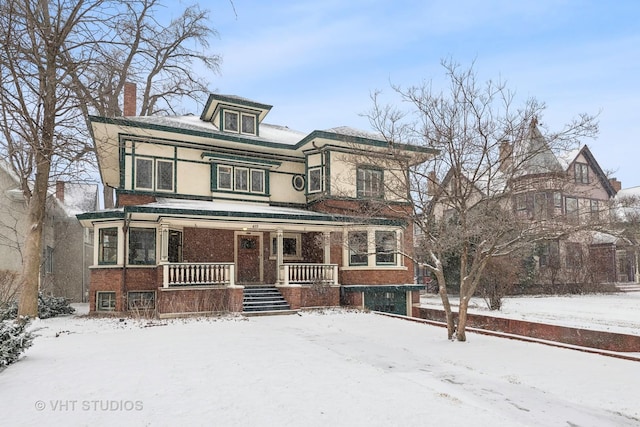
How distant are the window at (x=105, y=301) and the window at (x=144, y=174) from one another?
4.17m

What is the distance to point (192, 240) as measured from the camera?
716 inches

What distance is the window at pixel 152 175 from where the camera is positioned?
17.4m

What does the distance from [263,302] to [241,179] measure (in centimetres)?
570

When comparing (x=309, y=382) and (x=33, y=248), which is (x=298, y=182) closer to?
(x=33, y=248)

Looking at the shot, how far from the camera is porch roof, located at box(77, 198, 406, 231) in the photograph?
15141mm

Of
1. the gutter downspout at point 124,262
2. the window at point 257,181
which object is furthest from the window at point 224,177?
the gutter downspout at point 124,262

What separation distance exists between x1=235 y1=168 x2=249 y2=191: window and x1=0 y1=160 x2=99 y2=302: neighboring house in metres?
9.00

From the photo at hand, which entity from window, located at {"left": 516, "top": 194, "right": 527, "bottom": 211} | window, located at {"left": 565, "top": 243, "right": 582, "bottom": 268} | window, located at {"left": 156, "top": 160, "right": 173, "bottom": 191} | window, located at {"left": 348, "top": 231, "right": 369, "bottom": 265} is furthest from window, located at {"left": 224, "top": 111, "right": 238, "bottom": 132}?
window, located at {"left": 565, "top": 243, "right": 582, "bottom": 268}

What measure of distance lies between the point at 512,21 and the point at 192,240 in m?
13.5

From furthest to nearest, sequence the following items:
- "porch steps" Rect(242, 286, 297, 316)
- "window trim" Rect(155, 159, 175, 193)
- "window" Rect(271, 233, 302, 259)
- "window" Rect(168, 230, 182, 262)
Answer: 1. "window" Rect(271, 233, 302, 259)
2. "window trim" Rect(155, 159, 175, 193)
3. "window" Rect(168, 230, 182, 262)
4. "porch steps" Rect(242, 286, 297, 316)

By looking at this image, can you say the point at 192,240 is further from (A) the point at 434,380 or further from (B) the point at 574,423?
(B) the point at 574,423

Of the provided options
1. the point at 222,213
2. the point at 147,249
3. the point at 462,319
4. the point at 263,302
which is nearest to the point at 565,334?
the point at 462,319

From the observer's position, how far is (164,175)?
17844 millimetres

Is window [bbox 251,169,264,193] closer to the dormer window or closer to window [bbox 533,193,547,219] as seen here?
the dormer window
